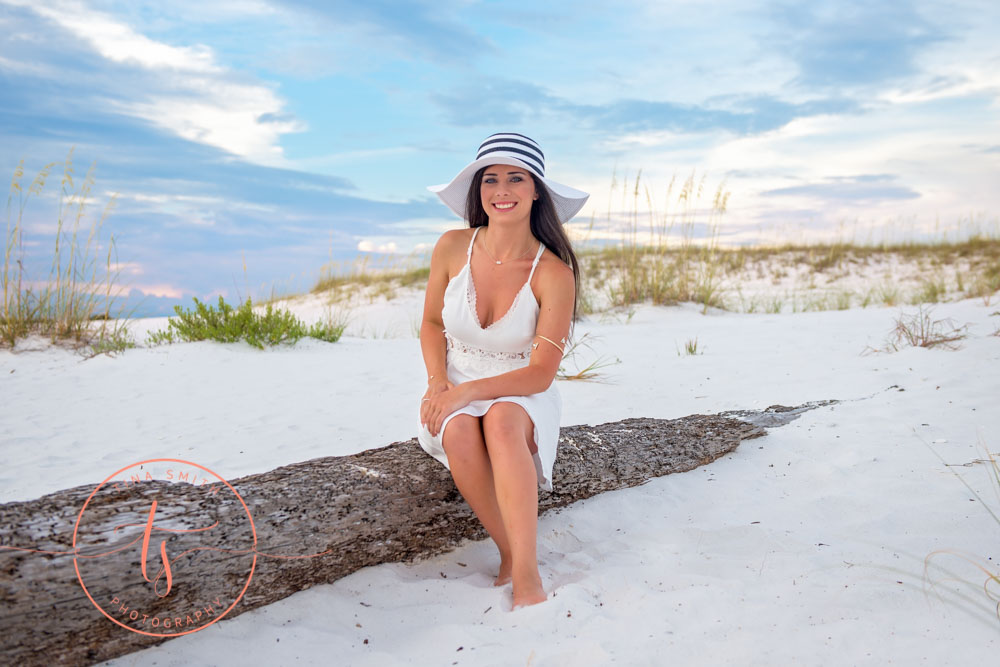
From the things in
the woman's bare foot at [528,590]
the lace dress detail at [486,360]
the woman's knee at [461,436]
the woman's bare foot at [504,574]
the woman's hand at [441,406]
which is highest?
the lace dress detail at [486,360]

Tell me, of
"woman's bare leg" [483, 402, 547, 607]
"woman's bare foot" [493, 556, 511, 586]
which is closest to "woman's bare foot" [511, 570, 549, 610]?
"woman's bare leg" [483, 402, 547, 607]

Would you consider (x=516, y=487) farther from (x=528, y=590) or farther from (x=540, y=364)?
(x=540, y=364)

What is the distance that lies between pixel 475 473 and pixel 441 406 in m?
0.28

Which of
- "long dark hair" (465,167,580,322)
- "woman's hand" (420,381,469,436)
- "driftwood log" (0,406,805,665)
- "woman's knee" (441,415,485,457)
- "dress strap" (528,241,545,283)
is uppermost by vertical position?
"long dark hair" (465,167,580,322)

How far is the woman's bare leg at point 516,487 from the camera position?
7.81 feet

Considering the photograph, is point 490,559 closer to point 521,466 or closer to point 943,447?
point 521,466

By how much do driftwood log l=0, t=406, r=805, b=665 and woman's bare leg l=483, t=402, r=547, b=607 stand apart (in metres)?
0.34

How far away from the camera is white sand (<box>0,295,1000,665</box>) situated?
207 cm

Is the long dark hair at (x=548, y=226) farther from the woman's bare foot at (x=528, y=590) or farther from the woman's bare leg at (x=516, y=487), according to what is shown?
the woman's bare foot at (x=528, y=590)

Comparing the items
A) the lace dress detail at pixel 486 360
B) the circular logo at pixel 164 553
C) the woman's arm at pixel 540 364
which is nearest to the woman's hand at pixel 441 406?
the woman's arm at pixel 540 364

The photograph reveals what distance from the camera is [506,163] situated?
2.66 m

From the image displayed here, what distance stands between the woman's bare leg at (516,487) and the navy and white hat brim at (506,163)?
0.91 meters

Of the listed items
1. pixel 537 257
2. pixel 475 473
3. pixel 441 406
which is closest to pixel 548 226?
pixel 537 257

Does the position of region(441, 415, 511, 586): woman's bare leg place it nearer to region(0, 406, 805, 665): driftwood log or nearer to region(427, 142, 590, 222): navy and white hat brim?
region(0, 406, 805, 665): driftwood log
